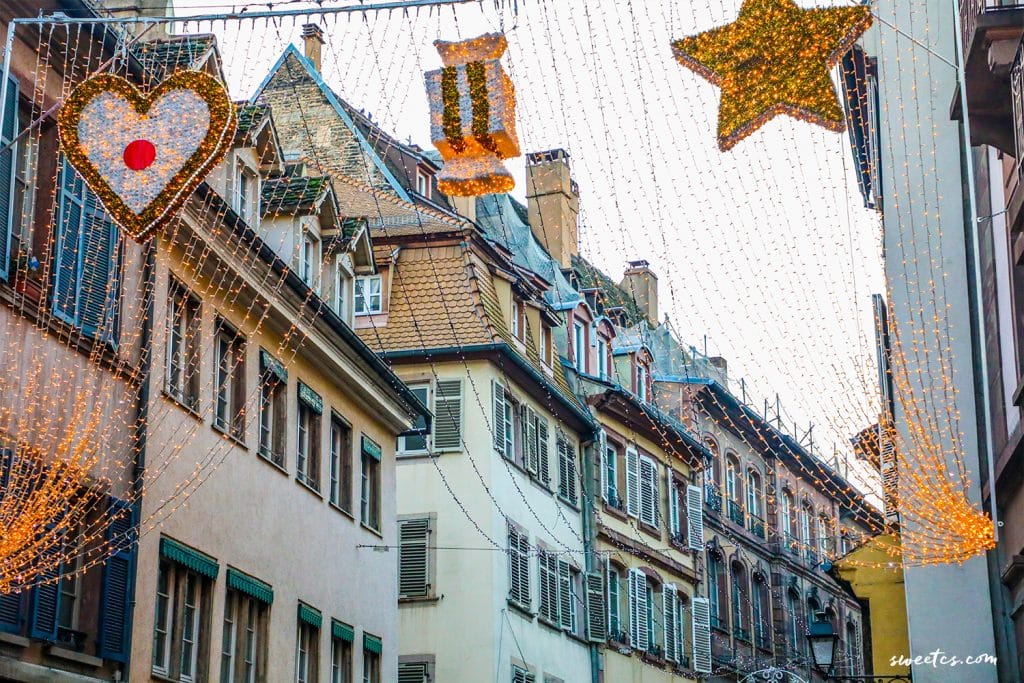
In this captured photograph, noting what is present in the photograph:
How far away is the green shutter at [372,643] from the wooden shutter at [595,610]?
10384 mm

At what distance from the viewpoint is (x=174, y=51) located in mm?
21797

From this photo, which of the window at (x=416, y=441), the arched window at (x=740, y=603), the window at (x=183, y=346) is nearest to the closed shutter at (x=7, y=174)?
the window at (x=183, y=346)

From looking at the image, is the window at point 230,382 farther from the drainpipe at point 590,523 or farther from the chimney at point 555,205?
the chimney at point 555,205

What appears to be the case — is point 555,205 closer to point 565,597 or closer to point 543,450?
point 543,450

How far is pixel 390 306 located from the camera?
3241cm

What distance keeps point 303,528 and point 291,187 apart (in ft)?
16.3

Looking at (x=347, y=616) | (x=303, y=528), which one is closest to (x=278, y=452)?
(x=303, y=528)

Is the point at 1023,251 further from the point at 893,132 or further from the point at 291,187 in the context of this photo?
the point at 291,187

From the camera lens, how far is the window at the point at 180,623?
19.4 metres

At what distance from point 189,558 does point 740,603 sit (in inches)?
1131

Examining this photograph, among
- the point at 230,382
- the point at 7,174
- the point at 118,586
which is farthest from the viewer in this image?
the point at 230,382

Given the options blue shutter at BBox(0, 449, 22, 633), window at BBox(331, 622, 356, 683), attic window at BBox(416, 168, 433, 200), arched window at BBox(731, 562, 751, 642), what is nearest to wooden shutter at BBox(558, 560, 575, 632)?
attic window at BBox(416, 168, 433, 200)

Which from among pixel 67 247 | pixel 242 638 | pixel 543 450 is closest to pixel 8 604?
pixel 67 247

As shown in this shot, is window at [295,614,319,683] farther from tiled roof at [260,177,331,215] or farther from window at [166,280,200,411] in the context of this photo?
tiled roof at [260,177,331,215]
